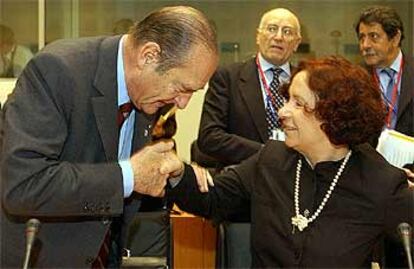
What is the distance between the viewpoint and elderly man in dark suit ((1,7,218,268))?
145 cm

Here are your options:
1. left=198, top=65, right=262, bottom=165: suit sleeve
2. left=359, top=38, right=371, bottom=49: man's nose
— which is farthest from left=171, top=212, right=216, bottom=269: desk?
left=359, top=38, right=371, bottom=49: man's nose

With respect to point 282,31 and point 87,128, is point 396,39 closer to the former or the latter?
point 282,31

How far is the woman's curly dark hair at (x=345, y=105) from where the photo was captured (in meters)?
2.00

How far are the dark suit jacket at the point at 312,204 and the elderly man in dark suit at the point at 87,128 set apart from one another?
0.46 m

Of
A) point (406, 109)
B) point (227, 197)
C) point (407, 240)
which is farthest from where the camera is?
point (406, 109)

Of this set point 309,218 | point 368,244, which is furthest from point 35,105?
point 368,244

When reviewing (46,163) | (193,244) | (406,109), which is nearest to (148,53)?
(46,163)

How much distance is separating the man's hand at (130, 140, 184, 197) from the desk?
1.06 m

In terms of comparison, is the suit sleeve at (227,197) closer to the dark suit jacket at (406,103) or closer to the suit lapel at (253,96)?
the suit lapel at (253,96)

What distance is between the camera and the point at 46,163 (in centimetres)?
145

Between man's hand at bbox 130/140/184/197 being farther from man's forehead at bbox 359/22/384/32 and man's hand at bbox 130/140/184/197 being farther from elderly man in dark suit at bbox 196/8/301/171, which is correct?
man's forehead at bbox 359/22/384/32

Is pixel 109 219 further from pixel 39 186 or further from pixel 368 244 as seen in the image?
pixel 368 244

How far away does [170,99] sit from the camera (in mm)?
1592

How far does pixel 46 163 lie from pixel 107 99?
210 mm
